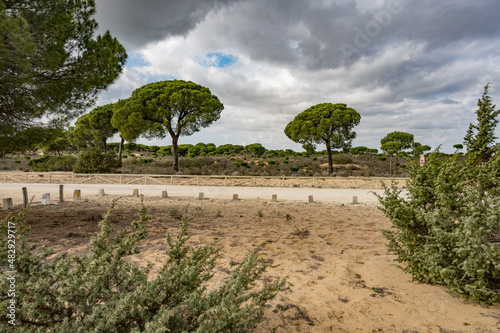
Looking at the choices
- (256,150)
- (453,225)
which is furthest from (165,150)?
(453,225)

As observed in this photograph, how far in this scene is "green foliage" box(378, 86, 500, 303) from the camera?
3.40 m

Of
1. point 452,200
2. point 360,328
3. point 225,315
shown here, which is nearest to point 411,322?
point 360,328

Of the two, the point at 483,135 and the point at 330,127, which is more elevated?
the point at 330,127

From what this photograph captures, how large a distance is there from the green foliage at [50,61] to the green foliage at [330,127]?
929 inches

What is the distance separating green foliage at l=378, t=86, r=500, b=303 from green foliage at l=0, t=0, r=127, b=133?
850 cm

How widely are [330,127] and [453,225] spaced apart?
2698cm

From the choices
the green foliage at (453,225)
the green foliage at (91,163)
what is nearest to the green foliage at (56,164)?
the green foliage at (91,163)

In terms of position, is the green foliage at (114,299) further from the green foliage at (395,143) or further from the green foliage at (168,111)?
the green foliage at (395,143)

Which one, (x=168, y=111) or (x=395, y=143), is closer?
(x=168, y=111)

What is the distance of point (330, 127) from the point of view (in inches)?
1166

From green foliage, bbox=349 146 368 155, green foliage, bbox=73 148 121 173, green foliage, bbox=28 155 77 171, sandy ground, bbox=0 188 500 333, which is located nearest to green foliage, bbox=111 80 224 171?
green foliage, bbox=73 148 121 173

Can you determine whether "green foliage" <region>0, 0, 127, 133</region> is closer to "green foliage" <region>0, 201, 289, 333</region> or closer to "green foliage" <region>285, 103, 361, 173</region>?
"green foliage" <region>0, 201, 289, 333</region>

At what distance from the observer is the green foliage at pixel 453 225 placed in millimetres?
3400

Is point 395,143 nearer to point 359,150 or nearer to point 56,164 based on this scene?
point 359,150
